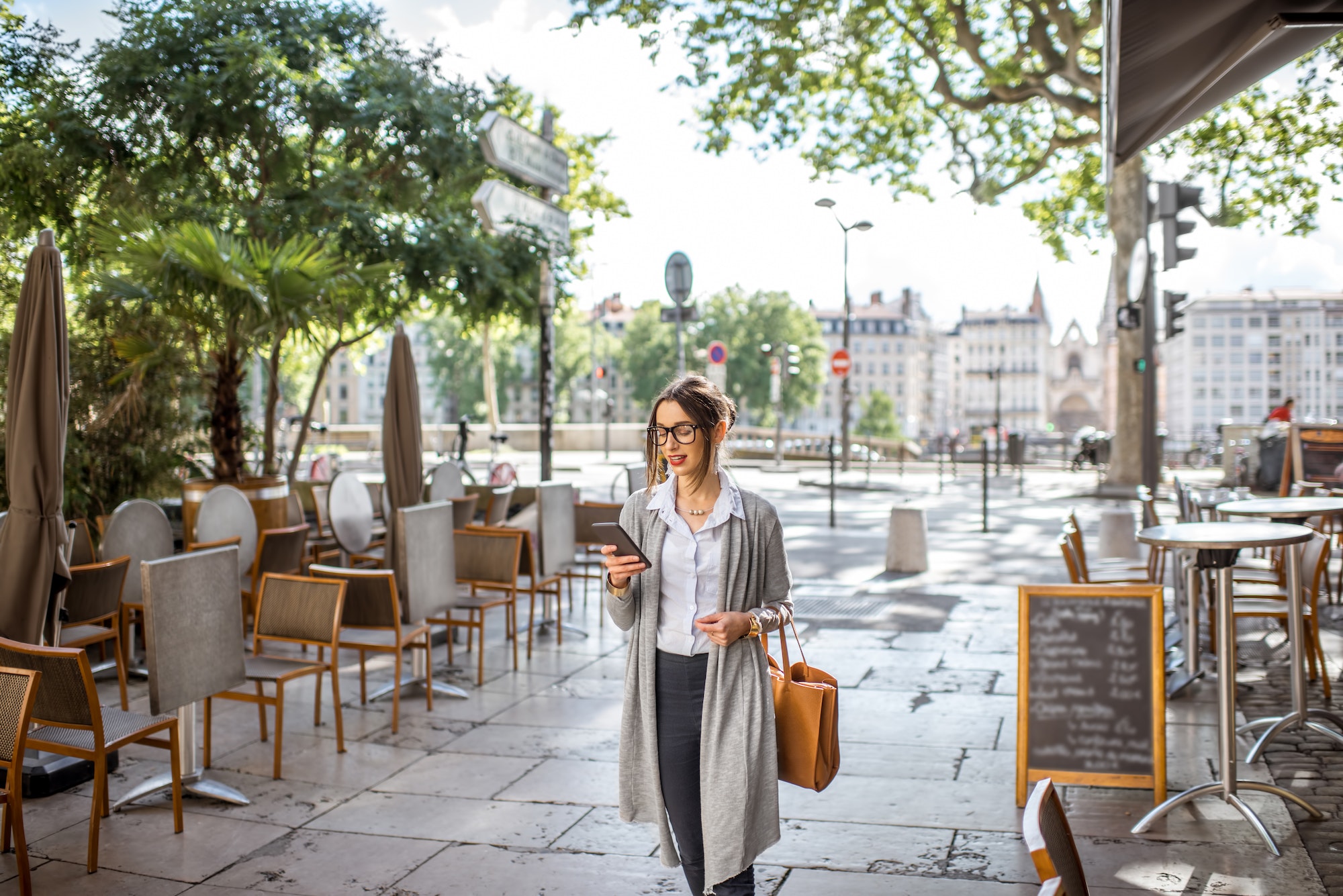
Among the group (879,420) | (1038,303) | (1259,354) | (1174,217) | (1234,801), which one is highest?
(1038,303)

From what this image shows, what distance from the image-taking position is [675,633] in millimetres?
2916

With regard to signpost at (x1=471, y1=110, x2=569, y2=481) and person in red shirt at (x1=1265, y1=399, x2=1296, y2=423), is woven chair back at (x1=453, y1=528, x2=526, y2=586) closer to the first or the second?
signpost at (x1=471, y1=110, x2=569, y2=481)

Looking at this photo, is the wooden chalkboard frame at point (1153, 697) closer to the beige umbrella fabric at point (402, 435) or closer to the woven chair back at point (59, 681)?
the woven chair back at point (59, 681)

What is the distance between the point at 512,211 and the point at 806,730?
646 cm

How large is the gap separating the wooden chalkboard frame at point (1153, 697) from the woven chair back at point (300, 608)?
314 cm

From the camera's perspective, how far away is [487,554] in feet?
24.4

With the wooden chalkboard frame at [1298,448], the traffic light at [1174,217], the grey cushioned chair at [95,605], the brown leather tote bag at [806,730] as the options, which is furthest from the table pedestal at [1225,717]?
the wooden chalkboard frame at [1298,448]

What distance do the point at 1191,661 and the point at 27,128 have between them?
10213 mm

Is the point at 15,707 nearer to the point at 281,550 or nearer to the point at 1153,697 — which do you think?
the point at 281,550

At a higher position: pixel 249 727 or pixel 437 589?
pixel 437 589

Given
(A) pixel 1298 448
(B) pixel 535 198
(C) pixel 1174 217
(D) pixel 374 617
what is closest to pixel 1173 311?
(A) pixel 1298 448

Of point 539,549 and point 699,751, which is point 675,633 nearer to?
point 699,751

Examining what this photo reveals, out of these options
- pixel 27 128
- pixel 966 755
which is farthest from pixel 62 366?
pixel 27 128

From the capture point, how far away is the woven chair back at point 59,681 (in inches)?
152
